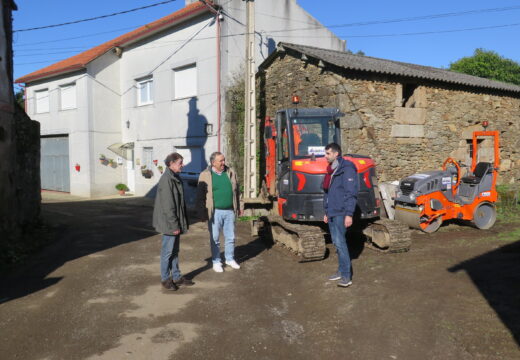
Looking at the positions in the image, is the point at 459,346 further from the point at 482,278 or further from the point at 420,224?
the point at 420,224

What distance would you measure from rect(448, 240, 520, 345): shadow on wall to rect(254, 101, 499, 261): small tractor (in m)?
1.18

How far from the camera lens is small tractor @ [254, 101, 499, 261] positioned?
665cm

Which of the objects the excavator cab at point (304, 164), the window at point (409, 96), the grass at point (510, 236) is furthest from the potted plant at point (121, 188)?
the grass at point (510, 236)

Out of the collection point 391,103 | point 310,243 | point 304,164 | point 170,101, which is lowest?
point 310,243

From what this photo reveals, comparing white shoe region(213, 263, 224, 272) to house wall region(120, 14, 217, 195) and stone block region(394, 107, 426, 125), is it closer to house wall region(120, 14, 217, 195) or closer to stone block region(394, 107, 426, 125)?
stone block region(394, 107, 426, 125)

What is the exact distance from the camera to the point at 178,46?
14805mm

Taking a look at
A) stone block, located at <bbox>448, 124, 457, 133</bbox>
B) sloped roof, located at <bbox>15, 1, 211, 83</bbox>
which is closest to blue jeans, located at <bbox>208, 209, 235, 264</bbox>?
stone block, located at <bbox>448, 124, 457, 133</bbox>

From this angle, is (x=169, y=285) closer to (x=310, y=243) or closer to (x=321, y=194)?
(x=310, y=243)

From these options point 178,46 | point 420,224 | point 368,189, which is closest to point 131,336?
point 368,189

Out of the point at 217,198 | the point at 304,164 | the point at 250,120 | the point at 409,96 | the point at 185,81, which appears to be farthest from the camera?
the point at 185,81

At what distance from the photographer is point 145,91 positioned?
55.4 feet

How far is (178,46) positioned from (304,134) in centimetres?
934

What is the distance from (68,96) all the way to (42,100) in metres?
2.56

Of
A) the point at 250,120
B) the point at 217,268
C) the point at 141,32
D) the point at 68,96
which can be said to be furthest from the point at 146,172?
the point at 217,268
